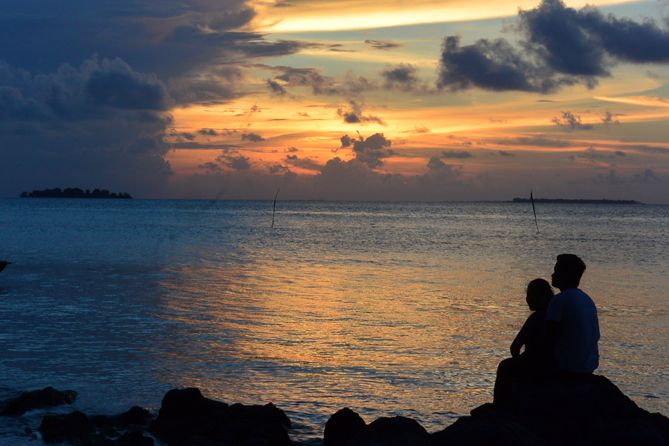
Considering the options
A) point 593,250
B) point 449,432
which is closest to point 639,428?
point 449,432

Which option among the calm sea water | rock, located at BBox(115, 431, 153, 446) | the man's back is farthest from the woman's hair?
rock, located at BBox(115, 431, 153, 446)

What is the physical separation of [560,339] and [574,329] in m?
0.20

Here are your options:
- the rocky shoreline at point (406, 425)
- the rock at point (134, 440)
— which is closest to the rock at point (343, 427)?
the rocky shoreline at point (406, 425)

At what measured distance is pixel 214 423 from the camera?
11.4 metres

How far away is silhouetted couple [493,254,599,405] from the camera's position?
28.2 ft

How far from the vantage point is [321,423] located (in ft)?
40.3

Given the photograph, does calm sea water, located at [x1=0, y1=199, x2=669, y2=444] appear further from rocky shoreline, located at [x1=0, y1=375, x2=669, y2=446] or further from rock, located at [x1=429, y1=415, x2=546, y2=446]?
rock, located at [x1=429, y1=415, x2=546, y2=446]

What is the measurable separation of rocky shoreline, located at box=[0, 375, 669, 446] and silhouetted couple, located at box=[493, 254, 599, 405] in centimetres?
14

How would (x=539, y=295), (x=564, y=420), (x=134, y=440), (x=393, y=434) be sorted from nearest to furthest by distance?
(x=564, y=420), (x=393, y=434), (x=539, y=295), (x=134, y=440)

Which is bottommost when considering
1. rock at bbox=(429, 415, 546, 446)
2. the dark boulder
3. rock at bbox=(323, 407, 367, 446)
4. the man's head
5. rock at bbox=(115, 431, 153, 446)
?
rock at bbox=(115, 431, 153, 446)

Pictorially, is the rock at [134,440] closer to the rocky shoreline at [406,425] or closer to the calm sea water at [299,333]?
the rocky shoreline at [406,425]

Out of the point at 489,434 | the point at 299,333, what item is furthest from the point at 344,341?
the point at 489,434

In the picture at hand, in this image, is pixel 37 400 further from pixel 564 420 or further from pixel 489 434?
pixel 564 420

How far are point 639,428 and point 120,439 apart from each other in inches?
273
